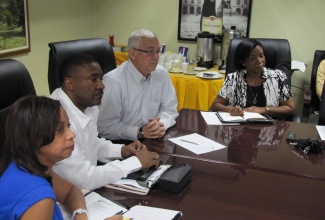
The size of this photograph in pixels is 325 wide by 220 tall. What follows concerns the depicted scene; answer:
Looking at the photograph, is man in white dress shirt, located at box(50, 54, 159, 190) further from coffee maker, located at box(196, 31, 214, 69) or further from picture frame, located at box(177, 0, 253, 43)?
picture frame, located at box(177, 0, 253, 43)

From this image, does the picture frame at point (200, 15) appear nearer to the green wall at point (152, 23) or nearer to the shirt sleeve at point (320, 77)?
the green wall at point (152, 23)

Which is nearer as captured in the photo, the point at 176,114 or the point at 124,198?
the point at 124,198

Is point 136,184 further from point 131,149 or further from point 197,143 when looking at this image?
point 197,143

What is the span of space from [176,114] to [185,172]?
3.09 ft

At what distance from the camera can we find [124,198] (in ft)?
4.45

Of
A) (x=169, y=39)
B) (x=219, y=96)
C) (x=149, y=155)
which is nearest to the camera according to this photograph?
(x=149, y=155)

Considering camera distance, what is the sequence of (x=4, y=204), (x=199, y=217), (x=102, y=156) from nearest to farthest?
(x=4, y=204) < (x=199, y=217) < (x=102, y=156)

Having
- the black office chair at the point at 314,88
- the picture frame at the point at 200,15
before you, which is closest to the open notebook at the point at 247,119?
the black office chair at the point at 314,88

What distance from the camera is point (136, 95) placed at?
90.4 inches

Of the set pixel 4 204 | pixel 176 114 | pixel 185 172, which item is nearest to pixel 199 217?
pixel 185 172

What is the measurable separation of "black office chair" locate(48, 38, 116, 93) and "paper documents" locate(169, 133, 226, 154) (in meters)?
0.76

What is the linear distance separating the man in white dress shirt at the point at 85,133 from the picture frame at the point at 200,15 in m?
2.68

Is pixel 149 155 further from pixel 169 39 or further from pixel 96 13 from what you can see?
pixel 96 13

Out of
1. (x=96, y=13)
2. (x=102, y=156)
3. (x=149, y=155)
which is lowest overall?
(x=102, y=156)
